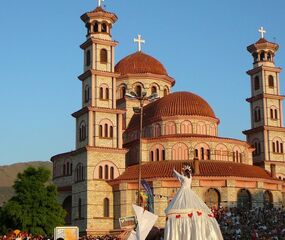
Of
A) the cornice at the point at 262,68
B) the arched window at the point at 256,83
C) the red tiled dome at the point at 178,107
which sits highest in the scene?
the cornice at the point at 262,68

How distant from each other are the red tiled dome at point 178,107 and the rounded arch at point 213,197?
1069 cm

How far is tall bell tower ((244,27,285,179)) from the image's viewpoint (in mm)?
66938

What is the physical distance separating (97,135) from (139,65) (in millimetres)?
18668

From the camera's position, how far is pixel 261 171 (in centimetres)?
5894

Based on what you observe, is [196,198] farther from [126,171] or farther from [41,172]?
[126,171]

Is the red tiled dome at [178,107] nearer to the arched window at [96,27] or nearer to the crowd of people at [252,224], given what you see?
the arched window at [96,27]

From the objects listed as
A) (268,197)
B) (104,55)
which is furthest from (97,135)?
Answer: (268,197)

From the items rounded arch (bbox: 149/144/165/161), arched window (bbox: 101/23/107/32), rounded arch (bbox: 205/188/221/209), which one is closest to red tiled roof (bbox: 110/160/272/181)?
rounded arch (bbox: 205/188/221/209)

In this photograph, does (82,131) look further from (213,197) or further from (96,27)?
(213,197)

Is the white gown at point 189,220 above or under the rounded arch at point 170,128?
under

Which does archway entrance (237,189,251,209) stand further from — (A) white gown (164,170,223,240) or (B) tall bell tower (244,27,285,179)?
(A) white gown (164,170,223,240)

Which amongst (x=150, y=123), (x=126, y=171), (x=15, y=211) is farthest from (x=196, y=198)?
(x=150, y=123)

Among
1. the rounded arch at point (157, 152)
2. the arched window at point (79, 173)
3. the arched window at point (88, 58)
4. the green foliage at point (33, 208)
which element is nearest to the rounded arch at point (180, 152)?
the rounded arch at point (157, 152)

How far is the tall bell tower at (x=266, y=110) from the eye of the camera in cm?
6694
